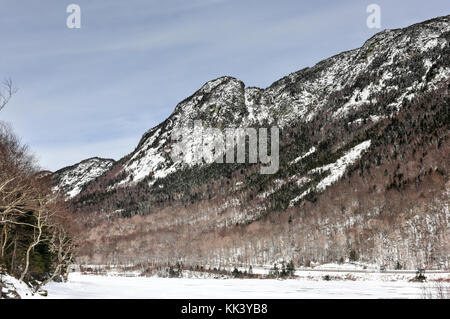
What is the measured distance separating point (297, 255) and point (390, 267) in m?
44.7

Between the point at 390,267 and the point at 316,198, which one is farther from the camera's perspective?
the point at 316,198

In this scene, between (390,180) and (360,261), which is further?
(390,180)

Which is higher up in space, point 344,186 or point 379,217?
point 344,186

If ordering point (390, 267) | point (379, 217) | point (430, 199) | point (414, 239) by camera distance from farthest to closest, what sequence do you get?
point (379, 217) → point (430, 199) → point (414, 239) → point (390, 267)

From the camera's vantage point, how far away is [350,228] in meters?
151

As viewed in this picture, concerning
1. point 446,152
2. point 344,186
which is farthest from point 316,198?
point 446,152

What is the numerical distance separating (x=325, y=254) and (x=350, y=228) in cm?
1887

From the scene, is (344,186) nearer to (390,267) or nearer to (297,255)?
(297,255)

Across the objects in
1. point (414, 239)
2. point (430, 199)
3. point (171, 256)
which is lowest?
point (171, 256)

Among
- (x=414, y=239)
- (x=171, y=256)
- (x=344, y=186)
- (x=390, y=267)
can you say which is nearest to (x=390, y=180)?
(x=344, y=186)

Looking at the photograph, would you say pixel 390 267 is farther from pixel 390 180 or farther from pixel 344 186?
pixel 344 186
